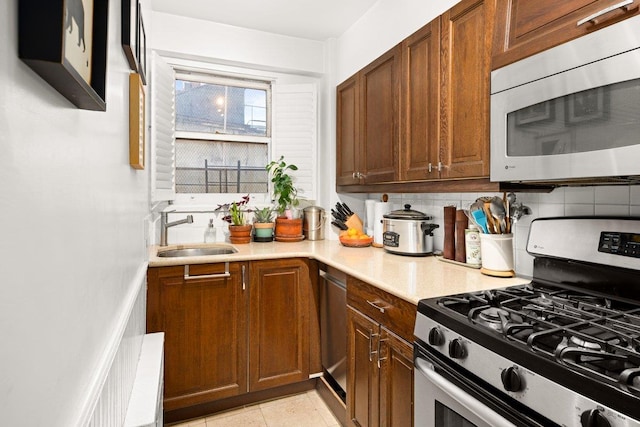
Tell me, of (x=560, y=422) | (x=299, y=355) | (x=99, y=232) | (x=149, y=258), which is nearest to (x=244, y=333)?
(x=299, y=355)

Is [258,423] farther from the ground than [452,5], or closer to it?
closer to it

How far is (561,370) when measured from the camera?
0.84m

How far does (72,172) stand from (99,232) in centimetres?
25

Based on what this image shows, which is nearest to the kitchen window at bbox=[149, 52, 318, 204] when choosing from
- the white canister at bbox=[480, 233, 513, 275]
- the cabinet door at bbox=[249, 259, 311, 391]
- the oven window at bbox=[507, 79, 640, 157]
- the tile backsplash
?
the cabinet door at bbox=[249, 259, 311, 391]

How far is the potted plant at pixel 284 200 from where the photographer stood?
118 inches

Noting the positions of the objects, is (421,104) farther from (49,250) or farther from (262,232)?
(49,250)

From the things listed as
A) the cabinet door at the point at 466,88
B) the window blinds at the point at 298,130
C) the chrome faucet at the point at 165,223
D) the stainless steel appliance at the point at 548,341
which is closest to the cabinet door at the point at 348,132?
the window blinds at the point at 298,130

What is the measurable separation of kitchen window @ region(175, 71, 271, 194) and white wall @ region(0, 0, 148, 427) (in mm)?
2165

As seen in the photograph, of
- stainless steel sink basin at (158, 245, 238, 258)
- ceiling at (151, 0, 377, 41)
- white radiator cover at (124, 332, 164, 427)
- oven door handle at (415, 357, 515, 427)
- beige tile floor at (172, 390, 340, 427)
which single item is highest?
ceiling at (151, 0, 377, 41)

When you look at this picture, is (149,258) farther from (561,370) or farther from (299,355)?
(561,370)

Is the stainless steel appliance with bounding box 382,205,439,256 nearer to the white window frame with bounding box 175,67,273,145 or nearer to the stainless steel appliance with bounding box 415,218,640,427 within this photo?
the stainless steel appliance with bounding box 415,218,640,427

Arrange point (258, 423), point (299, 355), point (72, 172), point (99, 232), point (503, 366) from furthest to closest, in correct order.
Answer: point (299, 355) → point (258, 423) → point (503, 366) → point (99, 232) → point (72, 172)

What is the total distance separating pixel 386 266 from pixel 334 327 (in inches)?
22.8

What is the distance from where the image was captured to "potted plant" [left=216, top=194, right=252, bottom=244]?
2.90 m
